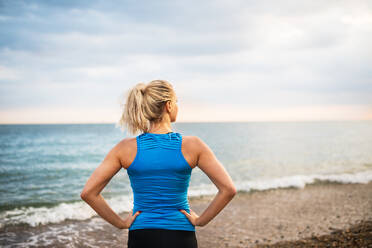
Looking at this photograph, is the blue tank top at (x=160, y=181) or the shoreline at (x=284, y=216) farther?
the shoreline at (x=284, y=216)

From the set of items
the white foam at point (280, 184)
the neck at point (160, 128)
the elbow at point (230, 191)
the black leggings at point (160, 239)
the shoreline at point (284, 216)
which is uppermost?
the neck at point (160, 128)

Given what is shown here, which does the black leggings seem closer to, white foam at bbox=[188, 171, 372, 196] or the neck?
the neck

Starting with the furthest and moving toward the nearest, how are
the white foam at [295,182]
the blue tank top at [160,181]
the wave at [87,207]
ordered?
the white foam at [295,182] < the wave at [87,207] < the blue tank top at [160,181]

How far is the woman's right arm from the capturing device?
1713mm

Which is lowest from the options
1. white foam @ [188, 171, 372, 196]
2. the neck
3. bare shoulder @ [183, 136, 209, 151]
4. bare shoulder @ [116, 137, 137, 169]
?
white foam @ [188, 171, 372, 196]

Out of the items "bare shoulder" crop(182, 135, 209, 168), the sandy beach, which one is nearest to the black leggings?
"bare shoulder" crop(182, 135, 209, 168)

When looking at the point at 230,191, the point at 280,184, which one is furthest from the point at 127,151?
the point at 280,184

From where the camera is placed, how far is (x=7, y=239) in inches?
265

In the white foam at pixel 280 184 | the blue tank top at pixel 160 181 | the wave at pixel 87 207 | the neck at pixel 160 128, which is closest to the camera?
the blue tank top at pixel 160 181

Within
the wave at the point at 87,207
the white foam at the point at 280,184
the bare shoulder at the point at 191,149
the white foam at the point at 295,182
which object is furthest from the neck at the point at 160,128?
the white foam at the point at 295,182

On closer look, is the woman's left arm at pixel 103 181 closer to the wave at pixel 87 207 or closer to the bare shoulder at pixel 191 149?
the bare shoulder at pixel 191 149

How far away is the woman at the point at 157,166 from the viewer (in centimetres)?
167

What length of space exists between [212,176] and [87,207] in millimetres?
8942

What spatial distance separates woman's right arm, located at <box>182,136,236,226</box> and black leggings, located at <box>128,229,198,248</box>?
12 cm
